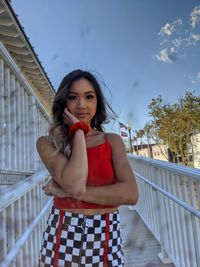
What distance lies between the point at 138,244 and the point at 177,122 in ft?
62.7

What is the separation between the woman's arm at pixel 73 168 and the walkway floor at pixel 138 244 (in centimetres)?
202

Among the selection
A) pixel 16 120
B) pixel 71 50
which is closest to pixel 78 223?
pixel 71 50

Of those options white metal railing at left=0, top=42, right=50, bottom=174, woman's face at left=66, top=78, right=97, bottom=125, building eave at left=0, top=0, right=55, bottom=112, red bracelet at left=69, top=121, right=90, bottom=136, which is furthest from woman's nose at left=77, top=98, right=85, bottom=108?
building eave at left=0, top=0, right=55, bottom=112

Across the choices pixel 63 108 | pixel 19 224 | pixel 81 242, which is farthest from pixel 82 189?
pixel 19 224

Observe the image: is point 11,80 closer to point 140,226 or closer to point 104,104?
point 104,104

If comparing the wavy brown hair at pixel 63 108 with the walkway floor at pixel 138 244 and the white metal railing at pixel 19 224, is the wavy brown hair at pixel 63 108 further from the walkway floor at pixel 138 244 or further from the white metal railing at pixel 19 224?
the walkway floor at pixel 138 244

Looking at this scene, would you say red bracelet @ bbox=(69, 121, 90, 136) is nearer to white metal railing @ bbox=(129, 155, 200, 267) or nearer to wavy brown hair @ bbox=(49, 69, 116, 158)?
wavy brown hair @ bbox=(49, 69, 116, 158)

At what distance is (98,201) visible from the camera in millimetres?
1084

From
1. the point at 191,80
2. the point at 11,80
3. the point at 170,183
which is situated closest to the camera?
the point at 170,183

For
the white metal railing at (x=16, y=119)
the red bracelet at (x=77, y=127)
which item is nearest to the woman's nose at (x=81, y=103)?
the red bracelet at (x=77, y=127)

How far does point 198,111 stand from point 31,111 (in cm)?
1922

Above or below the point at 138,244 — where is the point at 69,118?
above

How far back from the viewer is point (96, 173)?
1.15 metres

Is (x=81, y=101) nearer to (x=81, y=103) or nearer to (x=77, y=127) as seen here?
(x=81, y=103)
